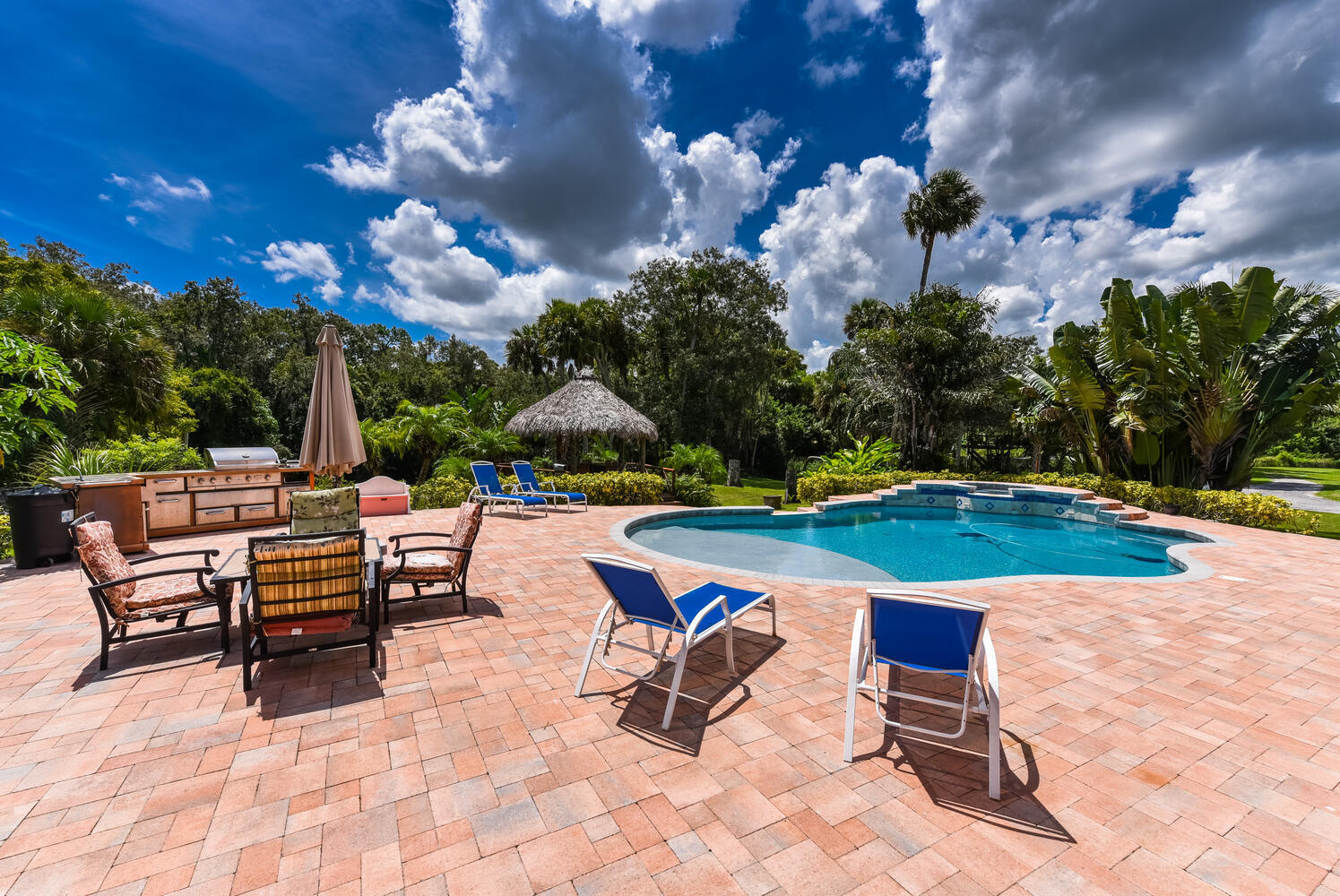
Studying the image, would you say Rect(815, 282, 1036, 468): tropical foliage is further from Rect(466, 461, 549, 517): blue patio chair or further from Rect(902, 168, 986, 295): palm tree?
Rect(466, 461, 549, 517): blue patio chair

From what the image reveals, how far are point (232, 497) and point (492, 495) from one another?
15.2 feet

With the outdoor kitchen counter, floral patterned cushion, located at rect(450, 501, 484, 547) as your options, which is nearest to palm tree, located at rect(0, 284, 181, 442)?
the outdoor kitchen counter

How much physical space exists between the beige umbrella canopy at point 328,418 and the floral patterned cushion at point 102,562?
222 cm

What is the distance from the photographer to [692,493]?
49.1ft

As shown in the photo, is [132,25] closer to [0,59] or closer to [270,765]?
[0,59]

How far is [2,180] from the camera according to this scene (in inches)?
476

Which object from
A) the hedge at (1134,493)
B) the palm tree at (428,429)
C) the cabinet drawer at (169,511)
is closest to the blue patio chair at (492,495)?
the cabinet drawer at (169,511)


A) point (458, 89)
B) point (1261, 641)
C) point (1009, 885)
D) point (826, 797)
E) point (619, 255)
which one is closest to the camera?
point (1009, 885)

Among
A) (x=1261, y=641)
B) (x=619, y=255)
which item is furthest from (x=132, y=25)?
(x=619, y=255)

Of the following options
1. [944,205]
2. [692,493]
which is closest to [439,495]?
[692,493]

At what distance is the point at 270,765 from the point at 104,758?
0.92 m

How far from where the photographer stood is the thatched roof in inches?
615

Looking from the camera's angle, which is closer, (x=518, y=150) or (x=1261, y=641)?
(x=1261, y=641)

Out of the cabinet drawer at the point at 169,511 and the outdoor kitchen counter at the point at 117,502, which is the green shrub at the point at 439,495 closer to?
the cabinet drawer at the point at 169,511
